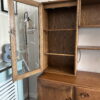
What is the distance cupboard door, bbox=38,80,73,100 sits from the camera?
1488mm

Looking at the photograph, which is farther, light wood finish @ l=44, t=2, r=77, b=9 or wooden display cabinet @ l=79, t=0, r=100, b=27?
wooden display cabinet @ l=79, t=0, r=100, b=27

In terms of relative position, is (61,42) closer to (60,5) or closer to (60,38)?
(60,38)

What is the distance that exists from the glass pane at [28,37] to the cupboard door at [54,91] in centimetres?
33

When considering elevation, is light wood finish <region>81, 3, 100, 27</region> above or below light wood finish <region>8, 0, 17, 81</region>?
above

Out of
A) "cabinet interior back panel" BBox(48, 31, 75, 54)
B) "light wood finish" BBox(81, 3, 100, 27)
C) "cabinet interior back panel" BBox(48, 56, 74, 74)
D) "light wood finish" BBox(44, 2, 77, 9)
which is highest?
"light wood finish" BBox(44, 2, 77, 9)

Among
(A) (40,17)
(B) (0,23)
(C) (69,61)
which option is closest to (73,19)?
(A) (40,17)

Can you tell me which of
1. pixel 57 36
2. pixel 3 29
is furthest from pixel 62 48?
pixel 3 29

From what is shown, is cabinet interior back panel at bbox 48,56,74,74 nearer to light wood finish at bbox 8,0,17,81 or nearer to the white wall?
light wood finish at bbox 8,0,17,81

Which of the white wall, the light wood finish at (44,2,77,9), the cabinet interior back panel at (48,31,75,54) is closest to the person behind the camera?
the light wood finish at (44,2,77,9)

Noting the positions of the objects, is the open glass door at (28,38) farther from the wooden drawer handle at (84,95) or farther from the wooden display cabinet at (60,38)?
the wooden drawer handle at (84,95)

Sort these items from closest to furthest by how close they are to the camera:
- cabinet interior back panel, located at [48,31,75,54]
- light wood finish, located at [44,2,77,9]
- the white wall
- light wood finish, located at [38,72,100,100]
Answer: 1. light wood finish, located at [38,72,100,100]
2. light wood finish, located at [44,2,77,9]
3. the white wall
4. cabinet interior back panel, located at [48,31,75,54]

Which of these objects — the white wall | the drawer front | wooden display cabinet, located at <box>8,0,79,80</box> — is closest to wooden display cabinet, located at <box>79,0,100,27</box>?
wooden display cabinet, located at <box>8,0,79,80</box>

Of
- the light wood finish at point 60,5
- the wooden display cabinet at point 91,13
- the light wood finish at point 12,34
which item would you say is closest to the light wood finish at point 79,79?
the light wood finish at point 12,34

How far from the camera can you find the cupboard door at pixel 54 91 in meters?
1.49
